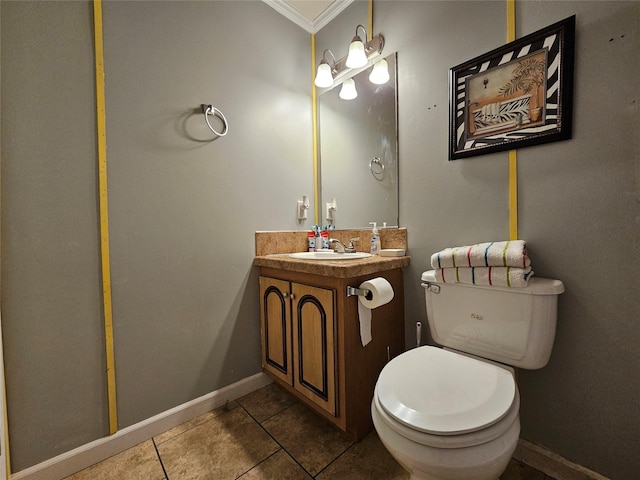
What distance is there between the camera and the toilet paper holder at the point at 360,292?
118cm

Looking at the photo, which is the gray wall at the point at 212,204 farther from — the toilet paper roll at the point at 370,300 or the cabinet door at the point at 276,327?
the toilet paper roll at the point at 370,300

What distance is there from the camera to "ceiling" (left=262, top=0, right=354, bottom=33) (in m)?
1.77

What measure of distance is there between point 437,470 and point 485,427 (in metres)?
0.17

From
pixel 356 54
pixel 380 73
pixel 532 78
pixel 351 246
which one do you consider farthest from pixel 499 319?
pixel 356 54

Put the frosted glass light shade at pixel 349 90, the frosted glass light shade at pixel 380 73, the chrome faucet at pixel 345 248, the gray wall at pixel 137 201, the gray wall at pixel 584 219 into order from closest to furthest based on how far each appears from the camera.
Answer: the gray wall at pixel 584 219, the gray wall at pixel 137 201, the frosted glass light shade at pixel 380 73, the chrome faucet at pixel 345 248, the frosted glass light shade at pixel 349 90

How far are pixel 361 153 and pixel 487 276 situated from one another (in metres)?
1.08

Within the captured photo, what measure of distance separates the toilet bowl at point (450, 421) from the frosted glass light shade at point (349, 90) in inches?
65.5

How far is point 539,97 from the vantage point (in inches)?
42.9

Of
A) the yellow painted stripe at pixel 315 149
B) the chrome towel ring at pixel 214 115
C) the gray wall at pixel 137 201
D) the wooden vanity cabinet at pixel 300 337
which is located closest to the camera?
the gray wall at pixel 137 201

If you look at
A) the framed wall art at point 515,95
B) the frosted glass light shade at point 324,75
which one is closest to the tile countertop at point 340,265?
the framed wall art at point 515,95

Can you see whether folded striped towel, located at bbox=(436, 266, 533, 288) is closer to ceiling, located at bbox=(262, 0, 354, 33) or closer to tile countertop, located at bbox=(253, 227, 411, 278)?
tile countertop, located at bbox=(253, 227, 411, 278)

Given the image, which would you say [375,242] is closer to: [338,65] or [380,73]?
[380,73]

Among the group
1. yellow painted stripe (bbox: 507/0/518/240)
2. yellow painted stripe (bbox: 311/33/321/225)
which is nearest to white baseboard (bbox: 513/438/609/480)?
yellow painted stripe (bbox: 507/0/518/240)

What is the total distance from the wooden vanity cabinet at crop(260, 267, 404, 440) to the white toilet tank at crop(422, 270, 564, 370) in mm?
282
